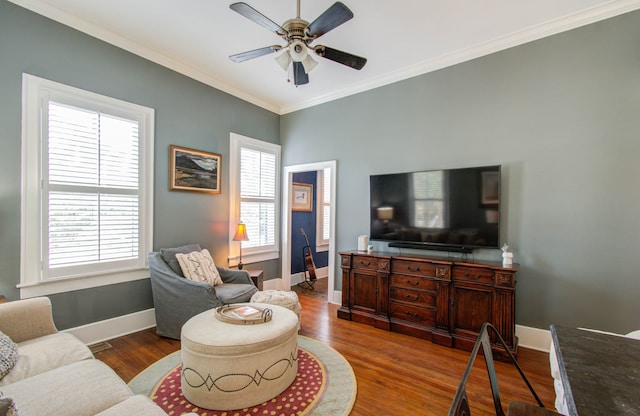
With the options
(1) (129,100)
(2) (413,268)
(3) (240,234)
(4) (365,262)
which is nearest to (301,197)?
(3) (240,234)

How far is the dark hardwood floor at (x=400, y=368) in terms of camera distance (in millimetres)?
2004

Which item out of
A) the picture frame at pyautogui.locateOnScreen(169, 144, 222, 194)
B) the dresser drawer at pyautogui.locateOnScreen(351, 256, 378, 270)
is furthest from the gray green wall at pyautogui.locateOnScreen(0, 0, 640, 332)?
the dresser drawer at pyautogui.locateOnScreen(351, 256, 378, 270)

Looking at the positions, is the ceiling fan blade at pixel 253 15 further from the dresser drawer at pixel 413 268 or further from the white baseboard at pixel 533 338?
the white baseboard at pixel 533 338

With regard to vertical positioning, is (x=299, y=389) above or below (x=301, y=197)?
below

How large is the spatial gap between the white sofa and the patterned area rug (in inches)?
24.2

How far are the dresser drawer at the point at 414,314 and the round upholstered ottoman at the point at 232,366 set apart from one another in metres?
1.65

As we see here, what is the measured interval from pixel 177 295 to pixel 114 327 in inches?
32.7

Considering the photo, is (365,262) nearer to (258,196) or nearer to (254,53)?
(258,196)

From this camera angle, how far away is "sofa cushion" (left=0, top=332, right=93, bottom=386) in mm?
1511

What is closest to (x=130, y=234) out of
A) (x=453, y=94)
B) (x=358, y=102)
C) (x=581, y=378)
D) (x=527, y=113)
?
(x=358, y=102)

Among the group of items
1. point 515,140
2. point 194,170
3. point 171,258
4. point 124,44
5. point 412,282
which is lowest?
point 412,282

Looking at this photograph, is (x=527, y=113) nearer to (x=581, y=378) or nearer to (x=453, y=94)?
(x=453, y=94)

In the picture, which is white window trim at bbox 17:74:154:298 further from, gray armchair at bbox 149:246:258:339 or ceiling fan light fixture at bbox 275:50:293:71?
ceiling fan light fixture at bbox 275:50:293:71

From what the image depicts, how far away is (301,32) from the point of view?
215cm
